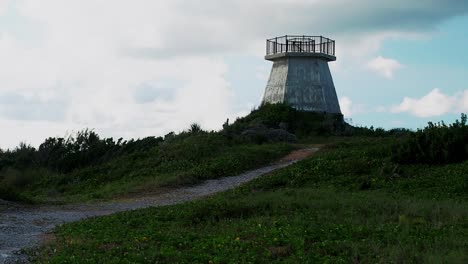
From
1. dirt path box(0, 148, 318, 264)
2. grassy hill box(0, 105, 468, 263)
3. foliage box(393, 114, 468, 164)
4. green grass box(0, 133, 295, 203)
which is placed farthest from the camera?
green grass box(0, 133, 295, 203)

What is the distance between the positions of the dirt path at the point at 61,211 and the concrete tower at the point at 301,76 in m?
12.5

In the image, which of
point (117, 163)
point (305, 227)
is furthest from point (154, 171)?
point (305, 227)

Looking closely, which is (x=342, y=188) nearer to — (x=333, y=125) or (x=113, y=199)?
(x=113, y=199)

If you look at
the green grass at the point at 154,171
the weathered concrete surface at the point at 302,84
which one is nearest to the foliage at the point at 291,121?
the weathered concrete surface at the point at 302,84

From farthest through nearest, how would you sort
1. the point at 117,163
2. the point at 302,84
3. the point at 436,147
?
the point at 302,84
the point at 117,163
the point at 436,147

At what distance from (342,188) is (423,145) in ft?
16.0

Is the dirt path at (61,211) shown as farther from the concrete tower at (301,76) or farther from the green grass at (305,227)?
the concrete tower at (301,76)

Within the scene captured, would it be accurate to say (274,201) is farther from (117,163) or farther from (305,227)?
(117,163)

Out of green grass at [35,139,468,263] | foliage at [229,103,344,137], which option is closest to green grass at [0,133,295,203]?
green grass at [35,139,468,263]

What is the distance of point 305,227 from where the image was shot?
11.6 meters

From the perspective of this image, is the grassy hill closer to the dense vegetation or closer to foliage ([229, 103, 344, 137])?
the dense vegetation

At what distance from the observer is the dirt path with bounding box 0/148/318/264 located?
469 inches

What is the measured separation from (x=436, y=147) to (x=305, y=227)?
1200 cm

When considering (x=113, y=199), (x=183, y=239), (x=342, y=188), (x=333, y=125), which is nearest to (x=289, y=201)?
(x=342, y=188)
